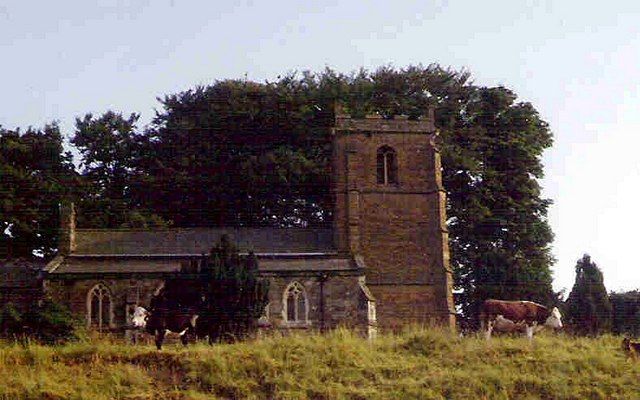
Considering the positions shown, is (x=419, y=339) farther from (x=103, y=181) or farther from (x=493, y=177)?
(x=103, y=181)

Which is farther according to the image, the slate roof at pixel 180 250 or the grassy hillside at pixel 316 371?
the slate roof at pixel 180 250

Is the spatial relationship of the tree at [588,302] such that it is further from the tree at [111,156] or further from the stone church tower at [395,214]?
the tree at [111,156]

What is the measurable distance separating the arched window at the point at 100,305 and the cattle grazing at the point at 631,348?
22518mm

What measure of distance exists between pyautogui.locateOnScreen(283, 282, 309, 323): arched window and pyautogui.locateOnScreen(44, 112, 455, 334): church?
0.13 ft

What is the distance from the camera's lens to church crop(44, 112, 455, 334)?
145 feet

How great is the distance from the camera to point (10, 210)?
168ft

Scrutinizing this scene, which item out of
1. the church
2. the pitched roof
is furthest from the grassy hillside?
the pitched roof

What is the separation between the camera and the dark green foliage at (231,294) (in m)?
31.0

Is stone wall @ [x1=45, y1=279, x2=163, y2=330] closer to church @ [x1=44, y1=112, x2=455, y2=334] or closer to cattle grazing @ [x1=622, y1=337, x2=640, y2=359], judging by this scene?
church @ [x1=44, y1=112, x2=455, y2=334]

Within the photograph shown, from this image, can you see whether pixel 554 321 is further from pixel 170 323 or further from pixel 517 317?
pixel 170 323

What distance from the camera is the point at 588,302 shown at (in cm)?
4359

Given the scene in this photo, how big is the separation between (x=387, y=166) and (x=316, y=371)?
25.5 metres

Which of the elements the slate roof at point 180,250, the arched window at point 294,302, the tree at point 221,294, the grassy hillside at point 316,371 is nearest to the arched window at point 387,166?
the slate roof at point 180,250

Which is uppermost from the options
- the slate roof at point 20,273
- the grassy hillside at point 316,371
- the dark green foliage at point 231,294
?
the slate roof at point 20,273
